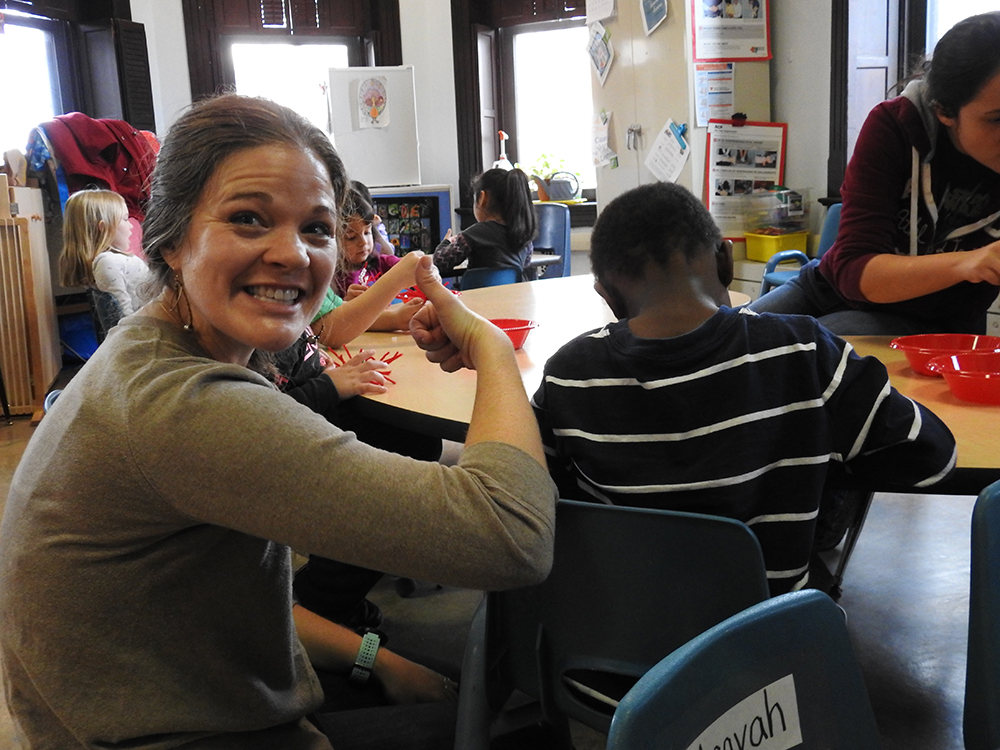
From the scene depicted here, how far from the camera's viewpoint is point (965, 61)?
1615mm

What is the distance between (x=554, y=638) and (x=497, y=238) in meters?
3.07

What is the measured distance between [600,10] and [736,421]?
4466 mm

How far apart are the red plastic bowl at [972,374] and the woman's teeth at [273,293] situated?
1028 millimetres

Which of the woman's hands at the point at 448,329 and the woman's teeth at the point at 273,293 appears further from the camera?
the woman's hands at the point at 448,329

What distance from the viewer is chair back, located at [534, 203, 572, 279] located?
508 cm

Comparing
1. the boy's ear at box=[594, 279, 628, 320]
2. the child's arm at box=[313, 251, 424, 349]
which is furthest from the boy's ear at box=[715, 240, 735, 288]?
the child's arm at box=[313, 251, 424, 349]

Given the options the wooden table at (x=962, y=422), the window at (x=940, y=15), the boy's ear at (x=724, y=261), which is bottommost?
the wooden table at (x=962, y=422)

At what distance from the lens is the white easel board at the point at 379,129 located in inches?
257

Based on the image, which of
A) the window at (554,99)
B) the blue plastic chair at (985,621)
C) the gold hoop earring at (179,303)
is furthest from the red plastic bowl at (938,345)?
the window at (554,99)

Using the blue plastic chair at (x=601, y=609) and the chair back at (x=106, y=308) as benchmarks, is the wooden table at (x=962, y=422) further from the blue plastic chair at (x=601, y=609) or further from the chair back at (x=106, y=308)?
the chair back at (x=106, y=308)

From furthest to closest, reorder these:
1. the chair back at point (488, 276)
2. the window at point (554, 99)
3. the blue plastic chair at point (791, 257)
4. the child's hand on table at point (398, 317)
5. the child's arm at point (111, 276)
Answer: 1. the window at point (554, 99)
2. the child's arm at point (111, 276)
3. the chair back at point (488, 276)
4. the blue plastic chair at point (791, 257)
5. the child's hand on table at point (398, 317)

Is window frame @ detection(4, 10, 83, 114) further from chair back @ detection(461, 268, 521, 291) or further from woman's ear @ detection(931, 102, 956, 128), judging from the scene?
woman's ear @ detection(931, 102, 956, 128)

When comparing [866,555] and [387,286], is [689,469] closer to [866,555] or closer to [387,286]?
[387,286]

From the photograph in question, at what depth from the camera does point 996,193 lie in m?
1.74
